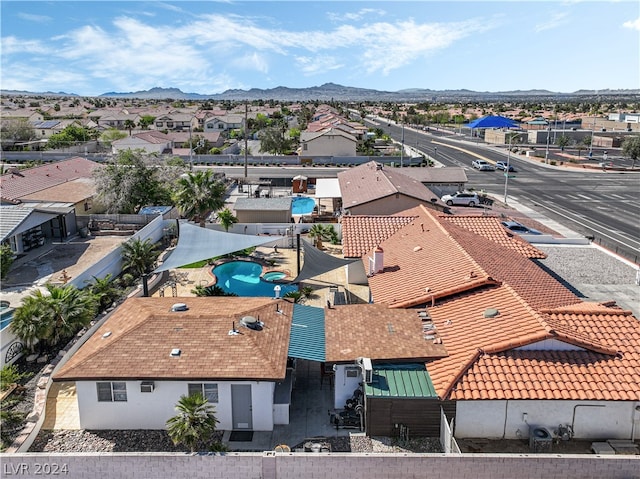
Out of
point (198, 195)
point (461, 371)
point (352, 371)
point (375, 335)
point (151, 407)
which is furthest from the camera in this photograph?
point (198, 195)

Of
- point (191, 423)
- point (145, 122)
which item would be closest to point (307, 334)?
point (191, 423)

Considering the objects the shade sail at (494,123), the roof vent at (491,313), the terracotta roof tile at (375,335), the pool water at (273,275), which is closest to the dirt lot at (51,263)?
the pool water at (273,275)

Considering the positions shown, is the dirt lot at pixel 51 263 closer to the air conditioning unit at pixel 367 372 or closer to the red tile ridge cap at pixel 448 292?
the air conditioning unit at pixel 367 372

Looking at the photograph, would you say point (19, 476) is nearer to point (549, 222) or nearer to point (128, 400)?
point (128, 400)

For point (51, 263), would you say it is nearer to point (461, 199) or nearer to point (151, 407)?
point (151, 407)

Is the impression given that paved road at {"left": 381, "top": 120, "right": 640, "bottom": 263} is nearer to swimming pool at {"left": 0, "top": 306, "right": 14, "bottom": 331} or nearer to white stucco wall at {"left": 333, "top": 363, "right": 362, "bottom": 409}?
white stucco wall at {"left": 333, "top": 363, "right": 362, "bottom": 409}

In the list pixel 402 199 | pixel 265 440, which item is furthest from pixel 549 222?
pixel 265 440

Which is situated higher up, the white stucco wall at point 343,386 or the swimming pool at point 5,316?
the swimming pool at point 5,316
